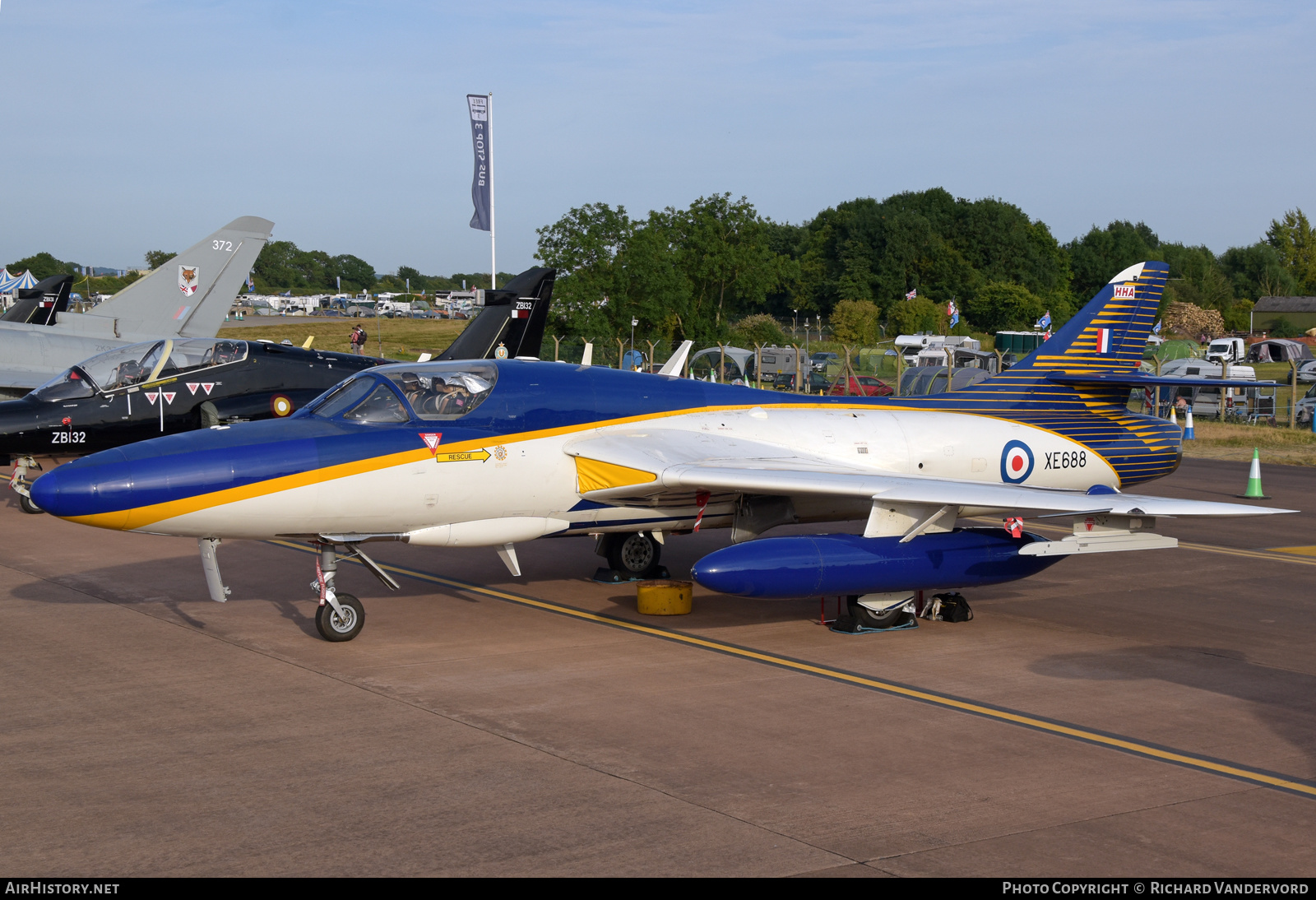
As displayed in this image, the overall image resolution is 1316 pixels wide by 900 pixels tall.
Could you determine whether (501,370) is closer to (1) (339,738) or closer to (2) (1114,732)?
(1) (339,738)

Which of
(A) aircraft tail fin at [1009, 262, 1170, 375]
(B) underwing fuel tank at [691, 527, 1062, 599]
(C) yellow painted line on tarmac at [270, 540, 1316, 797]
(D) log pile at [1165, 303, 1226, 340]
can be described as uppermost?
(D) log pile at [1165, 303, 1226, 340]

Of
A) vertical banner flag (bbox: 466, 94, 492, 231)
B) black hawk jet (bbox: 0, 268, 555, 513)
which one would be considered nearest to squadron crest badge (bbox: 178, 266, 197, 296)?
black hawk jet (bbox: 0, 268, 555, 513)

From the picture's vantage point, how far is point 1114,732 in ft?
25.2

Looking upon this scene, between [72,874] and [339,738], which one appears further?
[339,738]

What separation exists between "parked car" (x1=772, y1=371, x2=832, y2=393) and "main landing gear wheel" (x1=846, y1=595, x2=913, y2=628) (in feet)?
105

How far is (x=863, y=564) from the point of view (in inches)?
402

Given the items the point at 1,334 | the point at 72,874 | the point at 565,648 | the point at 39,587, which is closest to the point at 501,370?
the point at 565,648

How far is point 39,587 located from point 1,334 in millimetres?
11834

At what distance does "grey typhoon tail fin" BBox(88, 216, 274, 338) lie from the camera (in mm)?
25594

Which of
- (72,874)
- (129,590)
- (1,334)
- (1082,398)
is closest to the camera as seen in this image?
(72,874)

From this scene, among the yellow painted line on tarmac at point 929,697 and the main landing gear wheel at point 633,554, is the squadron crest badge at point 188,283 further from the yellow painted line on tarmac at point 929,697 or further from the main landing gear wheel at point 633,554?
the main landing gear wheel at point 633,554

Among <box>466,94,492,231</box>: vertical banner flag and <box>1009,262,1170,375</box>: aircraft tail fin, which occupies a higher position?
<box>466,94,492,231</box>: vertical banner flag

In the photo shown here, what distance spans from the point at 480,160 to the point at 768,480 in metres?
31.2

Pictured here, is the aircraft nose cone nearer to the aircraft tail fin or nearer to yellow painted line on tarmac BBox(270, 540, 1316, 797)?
yellow painted line on tarmac BBox(270, 540, 1316, 797)
